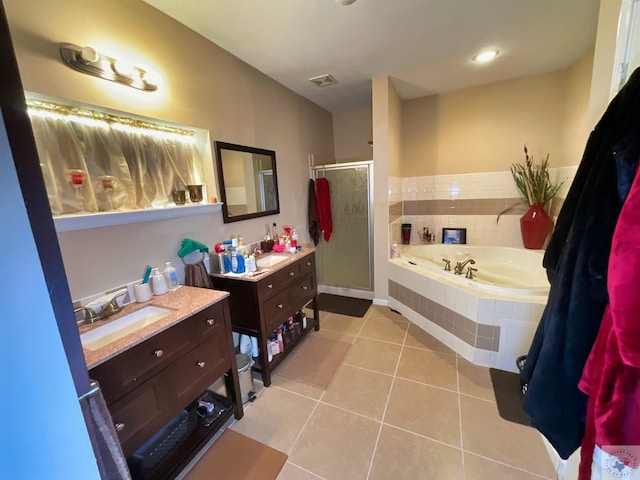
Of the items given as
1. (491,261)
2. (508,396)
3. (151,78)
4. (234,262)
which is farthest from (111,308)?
(491,261)

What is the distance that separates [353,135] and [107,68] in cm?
287

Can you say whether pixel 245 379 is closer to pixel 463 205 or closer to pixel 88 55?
pixel 88 55

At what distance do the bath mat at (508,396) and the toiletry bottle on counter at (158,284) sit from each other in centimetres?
218

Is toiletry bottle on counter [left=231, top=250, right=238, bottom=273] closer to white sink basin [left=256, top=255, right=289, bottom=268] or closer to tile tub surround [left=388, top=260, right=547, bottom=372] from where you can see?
white sink basin [left=256, top=255, right=289, bottom=268]

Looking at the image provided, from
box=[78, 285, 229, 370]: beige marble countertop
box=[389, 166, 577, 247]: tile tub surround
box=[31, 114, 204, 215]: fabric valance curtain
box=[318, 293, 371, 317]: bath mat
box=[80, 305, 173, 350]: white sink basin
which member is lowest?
box=[318, 293, 371, 317]: bath mat

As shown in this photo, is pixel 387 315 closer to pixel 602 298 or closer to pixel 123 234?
pixel 602 298

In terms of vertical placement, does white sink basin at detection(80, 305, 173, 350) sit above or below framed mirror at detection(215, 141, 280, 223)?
below

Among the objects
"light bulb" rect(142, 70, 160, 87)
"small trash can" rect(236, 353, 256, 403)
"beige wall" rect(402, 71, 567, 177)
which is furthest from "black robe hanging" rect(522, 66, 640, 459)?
"beige wall" rect(402, 71, 567, 177)

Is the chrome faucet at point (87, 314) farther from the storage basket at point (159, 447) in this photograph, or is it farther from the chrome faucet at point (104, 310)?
the storage basket at point (159, 447)

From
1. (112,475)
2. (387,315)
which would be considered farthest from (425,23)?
(112,475)

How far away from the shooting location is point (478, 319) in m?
1.97

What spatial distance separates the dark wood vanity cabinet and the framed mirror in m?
0.92

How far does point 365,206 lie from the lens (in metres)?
3.10

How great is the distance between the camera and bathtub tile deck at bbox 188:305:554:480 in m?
1.33
